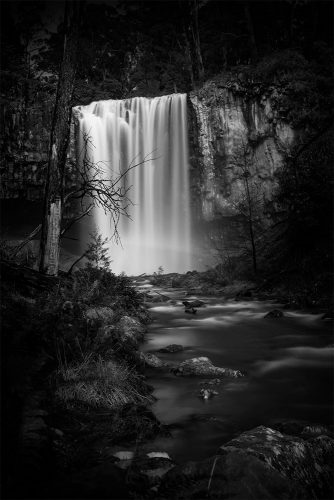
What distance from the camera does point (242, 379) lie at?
500cm

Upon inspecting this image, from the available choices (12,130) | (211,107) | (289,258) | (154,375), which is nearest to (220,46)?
(211,107)

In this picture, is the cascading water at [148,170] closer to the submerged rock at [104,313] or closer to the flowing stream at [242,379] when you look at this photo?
the flowing stream at [242,379]

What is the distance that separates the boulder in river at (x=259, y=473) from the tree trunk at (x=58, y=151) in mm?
5813

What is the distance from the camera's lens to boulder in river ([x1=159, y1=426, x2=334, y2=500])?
2062mm

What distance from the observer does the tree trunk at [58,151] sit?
7.44 metres

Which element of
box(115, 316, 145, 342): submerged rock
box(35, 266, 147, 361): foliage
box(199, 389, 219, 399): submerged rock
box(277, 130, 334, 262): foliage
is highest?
box(277, 130, 334, 262): foliage

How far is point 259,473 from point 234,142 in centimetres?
2344

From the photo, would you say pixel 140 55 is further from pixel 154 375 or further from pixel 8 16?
pixel 154 375

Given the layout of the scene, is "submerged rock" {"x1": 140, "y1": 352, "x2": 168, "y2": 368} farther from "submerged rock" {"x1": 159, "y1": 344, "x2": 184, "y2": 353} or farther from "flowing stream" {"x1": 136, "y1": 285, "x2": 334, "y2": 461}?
"submerged rock" {"x1": 159, "y1": 344, "x2": 184, "y2": 353}

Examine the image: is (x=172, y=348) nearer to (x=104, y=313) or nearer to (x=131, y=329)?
(x=131, y=329)

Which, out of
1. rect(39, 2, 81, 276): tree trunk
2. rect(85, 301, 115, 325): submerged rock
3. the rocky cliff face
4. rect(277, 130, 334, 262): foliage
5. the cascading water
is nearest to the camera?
rect(85, 301, 115, 325): submerged rock

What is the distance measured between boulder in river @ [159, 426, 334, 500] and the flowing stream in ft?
A: 2.14

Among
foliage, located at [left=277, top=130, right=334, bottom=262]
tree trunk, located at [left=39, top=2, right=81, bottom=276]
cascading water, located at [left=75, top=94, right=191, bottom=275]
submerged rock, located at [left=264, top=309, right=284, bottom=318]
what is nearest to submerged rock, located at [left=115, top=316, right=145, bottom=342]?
tree trunk, located at [left=39, top=2, right=81, bottom=276]

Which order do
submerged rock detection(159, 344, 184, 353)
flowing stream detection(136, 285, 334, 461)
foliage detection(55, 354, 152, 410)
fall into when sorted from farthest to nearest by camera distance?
submerged rock detection(159, 344, 184, 353) → flowing stream detection(136, 285, 334, 461) → foliage detection(55, 354, 152, 410)
